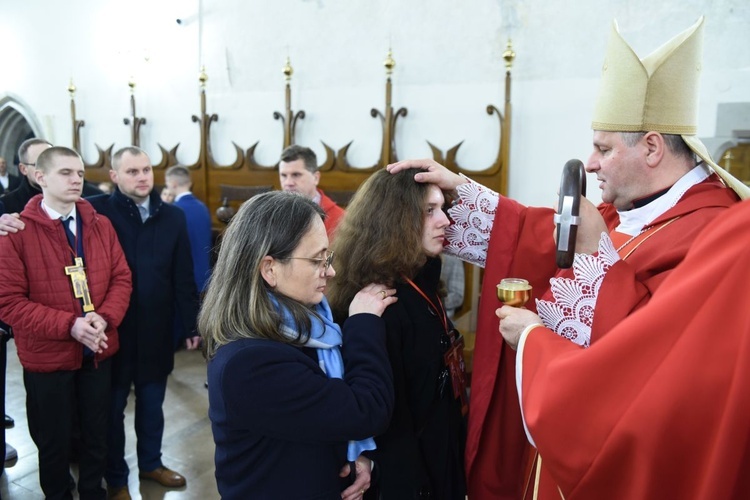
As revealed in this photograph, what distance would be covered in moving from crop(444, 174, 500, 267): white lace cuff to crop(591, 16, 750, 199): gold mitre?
457mm

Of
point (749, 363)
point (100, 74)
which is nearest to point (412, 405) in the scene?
point (749, 363)

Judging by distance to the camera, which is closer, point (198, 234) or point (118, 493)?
point (118, 493)

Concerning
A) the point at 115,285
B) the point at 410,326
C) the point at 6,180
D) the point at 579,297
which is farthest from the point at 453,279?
the point at 6,180

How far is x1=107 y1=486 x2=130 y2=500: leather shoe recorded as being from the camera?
297cm

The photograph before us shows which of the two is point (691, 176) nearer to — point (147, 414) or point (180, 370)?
point (147, 414)

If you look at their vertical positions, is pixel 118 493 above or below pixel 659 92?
below

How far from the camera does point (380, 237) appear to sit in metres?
1.66

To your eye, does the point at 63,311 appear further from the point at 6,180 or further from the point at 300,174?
the point at 6,180

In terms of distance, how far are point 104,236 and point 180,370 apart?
103 inches

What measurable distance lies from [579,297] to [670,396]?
0.42 meters

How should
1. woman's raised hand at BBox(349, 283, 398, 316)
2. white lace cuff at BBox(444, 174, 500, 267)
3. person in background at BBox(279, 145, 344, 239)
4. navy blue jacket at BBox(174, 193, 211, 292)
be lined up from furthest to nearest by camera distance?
navy blue jacket at BBox(174, 193, 211, 292)
person in background at BBox(279, 145, 344, 239)
white lace cuff at BBox(444, 174, 500, 267)
woman's raised hand at BBox(349, 283, 398, 316)

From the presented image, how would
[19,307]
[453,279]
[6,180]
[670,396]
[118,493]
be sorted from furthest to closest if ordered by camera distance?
[6,180] → [453,279] → [118,493] → [19,307] → [670,396]

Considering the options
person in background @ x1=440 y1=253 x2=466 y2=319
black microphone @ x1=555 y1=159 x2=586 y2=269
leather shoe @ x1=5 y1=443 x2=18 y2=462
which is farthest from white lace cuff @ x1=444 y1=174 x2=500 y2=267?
leather shoe @ x1=5 y1=443 x2=18 y2=462

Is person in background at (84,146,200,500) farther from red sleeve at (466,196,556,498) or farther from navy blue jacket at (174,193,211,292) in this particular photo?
red sleeve at (466,196,556,498)
